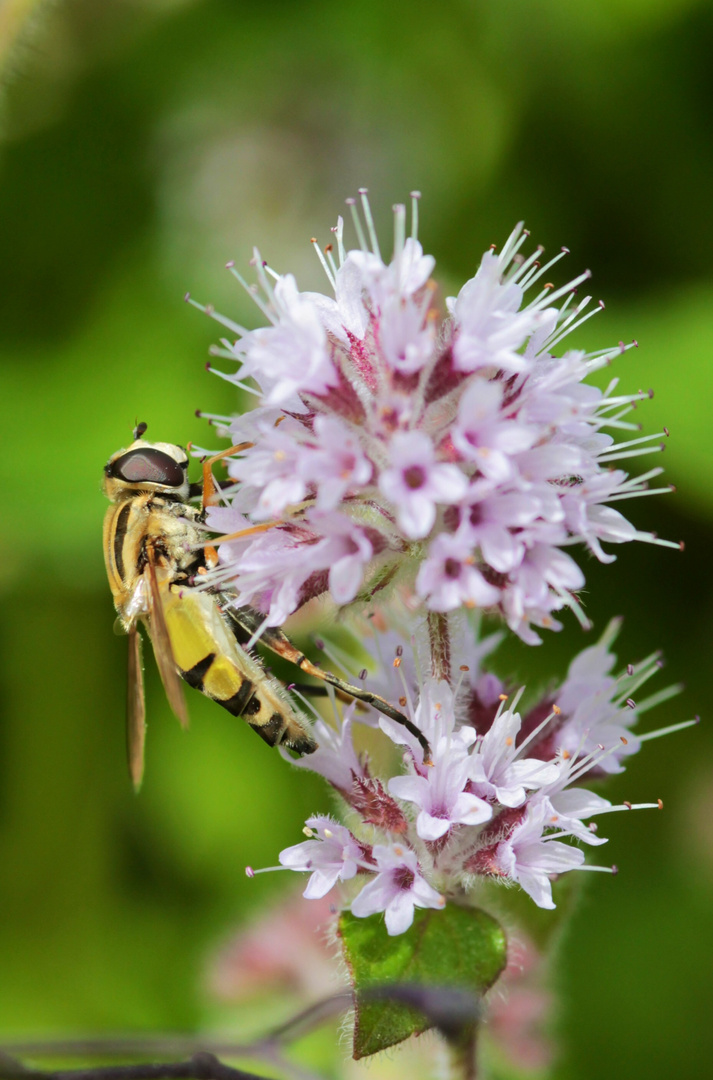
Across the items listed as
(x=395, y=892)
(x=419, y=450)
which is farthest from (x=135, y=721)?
(x=419, y=450)

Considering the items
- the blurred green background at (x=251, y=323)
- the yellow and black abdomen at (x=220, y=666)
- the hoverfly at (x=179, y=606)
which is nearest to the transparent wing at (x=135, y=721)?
the hoverfly at (x=179, y=606)

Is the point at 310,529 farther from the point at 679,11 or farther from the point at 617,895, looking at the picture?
the point at 679,11

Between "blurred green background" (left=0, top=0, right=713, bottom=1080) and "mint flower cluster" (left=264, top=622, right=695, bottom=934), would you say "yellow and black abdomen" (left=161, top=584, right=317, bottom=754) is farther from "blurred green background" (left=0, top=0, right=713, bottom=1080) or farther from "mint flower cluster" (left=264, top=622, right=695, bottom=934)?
"blurred green background" (left=0, top=0, right=713, bottom=1080)

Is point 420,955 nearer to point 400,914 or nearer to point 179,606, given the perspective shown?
point 400,914

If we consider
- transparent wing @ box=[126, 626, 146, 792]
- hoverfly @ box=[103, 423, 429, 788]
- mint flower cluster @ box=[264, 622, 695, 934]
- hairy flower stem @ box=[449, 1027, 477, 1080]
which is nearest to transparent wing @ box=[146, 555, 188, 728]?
hoverfly @ box=[103, 423, 429, 788]

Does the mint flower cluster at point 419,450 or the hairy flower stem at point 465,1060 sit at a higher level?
the mint flower cluster at point 419,450

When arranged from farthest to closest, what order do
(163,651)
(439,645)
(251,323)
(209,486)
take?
(251,323) < (209,486) < (163,651) < (439,645)

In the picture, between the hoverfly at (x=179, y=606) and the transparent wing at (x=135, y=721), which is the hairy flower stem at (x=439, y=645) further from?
the transparent wing at (x=135, y=721)
